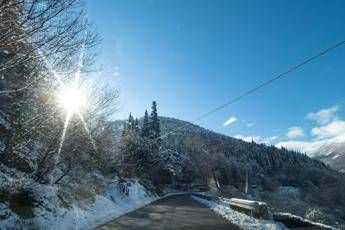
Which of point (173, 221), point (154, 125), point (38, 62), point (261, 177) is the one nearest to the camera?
point (38, 62)

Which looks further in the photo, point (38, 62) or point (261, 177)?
point (261, 177)

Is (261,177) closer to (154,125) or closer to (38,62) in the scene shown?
(154,125)

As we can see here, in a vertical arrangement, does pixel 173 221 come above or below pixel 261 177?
below

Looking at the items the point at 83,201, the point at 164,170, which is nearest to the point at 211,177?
the point at 164,170

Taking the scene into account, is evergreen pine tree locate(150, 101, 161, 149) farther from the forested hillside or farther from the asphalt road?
the asphalt road

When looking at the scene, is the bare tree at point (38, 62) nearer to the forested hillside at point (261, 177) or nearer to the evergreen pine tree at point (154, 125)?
the forested hillside at point (261, 177)

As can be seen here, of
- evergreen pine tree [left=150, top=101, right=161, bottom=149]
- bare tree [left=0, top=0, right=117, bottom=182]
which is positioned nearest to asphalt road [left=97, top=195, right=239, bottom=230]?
bare tree [left=0, top=0, right=117, bottom=182]

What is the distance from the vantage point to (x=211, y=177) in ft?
263

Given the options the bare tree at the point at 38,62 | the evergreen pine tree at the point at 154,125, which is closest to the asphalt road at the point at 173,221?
the bare tree at the point at 38,62

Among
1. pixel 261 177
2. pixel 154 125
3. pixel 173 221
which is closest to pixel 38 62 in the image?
pixel 173 221

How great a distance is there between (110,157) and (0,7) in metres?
31.3

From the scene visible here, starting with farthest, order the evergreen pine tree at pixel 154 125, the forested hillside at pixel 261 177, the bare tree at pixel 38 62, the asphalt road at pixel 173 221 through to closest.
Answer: the evergreen pine tree at pixel 154 125 < the forested hillside at pixel 261 177 < the asphalt road at pixel 173 221 < the bare tree at pixel 38 62

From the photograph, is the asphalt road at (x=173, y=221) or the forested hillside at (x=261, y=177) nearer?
the asphalt road at (x=173, y=221)

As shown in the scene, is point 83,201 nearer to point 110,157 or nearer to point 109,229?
point 109,229
